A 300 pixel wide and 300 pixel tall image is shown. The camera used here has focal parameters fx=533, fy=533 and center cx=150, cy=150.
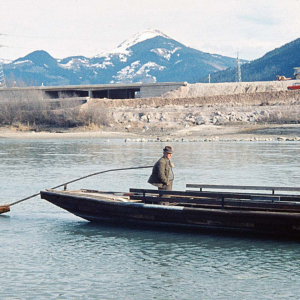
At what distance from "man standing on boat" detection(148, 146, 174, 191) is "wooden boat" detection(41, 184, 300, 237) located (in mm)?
356

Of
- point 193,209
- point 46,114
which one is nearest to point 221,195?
point 193,209

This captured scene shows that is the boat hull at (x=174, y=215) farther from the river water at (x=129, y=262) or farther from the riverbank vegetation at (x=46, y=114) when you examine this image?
the riverbank vegetation at (x=46, y=114)

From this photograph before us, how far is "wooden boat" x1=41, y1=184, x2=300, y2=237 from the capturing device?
42.2 feet

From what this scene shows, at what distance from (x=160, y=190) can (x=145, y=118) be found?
2772 inches

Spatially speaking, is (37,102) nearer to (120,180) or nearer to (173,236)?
(120,180)

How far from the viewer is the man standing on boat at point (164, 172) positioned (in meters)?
14.2

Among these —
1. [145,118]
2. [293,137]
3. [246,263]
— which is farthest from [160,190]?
[145,118]

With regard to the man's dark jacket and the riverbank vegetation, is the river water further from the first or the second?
the riverbank vegetation

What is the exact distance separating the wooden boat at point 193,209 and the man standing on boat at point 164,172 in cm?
36

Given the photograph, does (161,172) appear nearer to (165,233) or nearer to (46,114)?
(165,233)

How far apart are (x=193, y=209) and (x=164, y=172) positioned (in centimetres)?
155

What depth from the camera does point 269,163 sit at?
34.1 m

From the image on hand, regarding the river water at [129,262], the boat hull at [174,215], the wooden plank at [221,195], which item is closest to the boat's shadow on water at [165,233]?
the river water at [129,262]

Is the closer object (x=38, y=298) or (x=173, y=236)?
(x=38, y=298)
